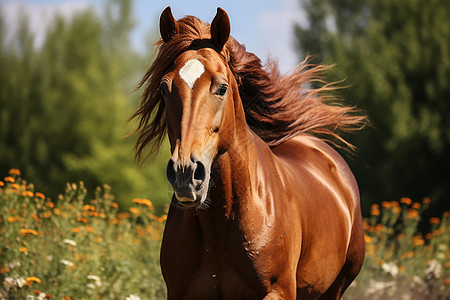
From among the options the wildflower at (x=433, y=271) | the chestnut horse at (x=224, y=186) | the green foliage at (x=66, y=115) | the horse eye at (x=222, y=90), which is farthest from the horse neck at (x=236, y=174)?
the green foliage at (x=66, y=115)

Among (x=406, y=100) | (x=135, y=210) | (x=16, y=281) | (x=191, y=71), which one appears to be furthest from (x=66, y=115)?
(x=191, y=71)

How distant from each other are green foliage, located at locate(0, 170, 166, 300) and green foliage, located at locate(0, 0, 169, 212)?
21.1 metres

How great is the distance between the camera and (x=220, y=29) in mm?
3389

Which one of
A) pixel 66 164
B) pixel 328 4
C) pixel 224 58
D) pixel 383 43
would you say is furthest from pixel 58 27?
pixel 224 58

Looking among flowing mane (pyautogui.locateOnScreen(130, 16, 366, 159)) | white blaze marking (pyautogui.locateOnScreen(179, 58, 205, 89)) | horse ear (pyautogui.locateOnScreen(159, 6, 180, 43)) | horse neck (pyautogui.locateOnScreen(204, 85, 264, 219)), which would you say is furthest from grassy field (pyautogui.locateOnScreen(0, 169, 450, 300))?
white blaze marking (pyautogui.locateOnScreen(179, 58, 205, 89))

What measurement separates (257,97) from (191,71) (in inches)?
49.5

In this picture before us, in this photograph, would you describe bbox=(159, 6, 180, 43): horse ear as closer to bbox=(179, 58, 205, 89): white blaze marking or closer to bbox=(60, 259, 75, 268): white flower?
bbox=(179, 58, 205, 89): white blaze marking

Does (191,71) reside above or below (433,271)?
above

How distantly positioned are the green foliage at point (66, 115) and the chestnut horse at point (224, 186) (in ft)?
76.8

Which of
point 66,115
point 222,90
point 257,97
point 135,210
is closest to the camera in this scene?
point 222,90

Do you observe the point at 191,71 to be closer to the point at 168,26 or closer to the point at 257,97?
the point at 168,26

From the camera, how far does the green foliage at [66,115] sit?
1104 inches

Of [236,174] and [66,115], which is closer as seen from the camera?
[236,174]

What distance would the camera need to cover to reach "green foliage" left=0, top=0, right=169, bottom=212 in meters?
28.0
